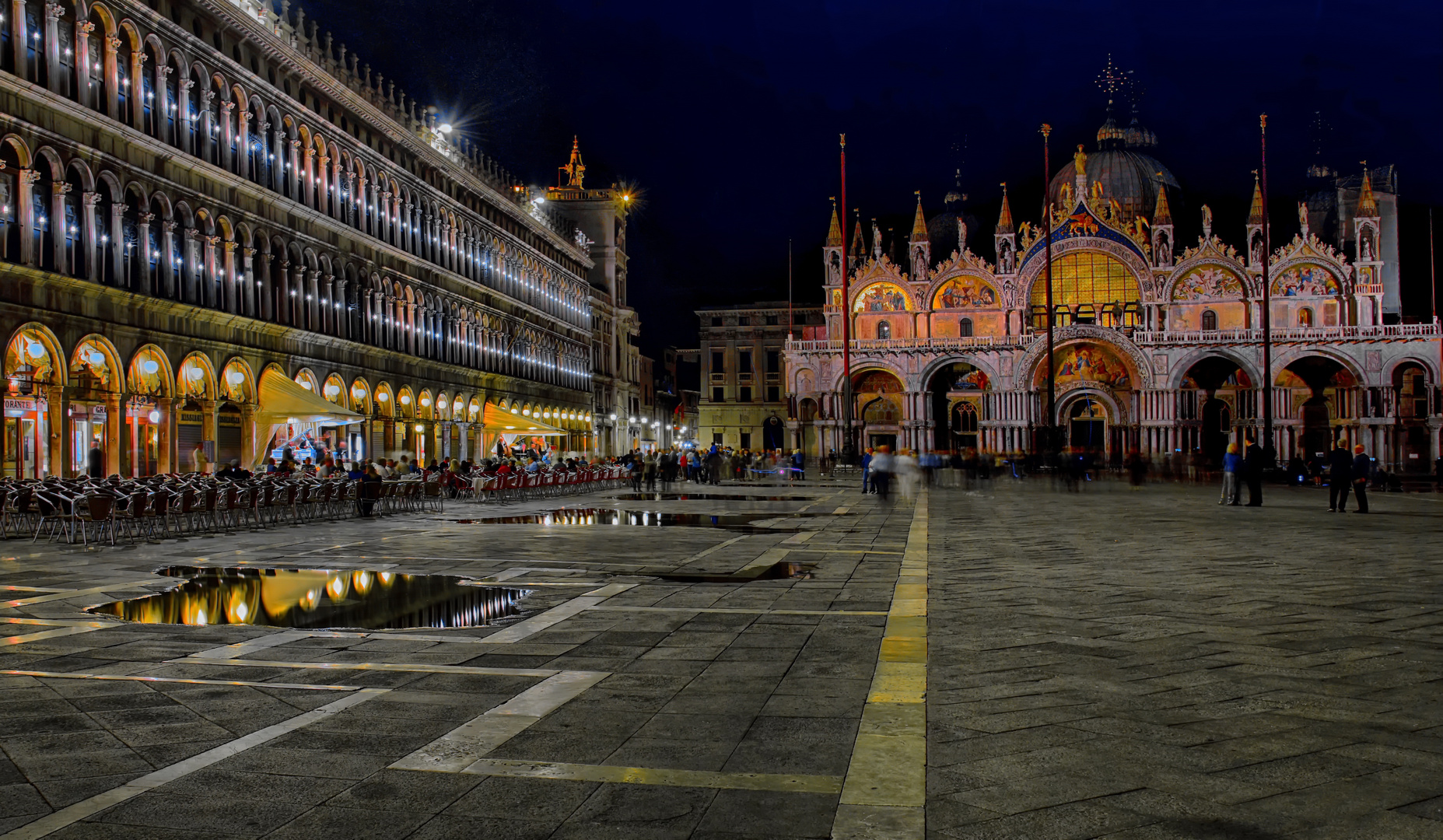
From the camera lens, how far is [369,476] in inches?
965

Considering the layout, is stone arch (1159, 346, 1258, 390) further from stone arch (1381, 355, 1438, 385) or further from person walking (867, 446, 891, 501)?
person walking (867, 446, 891, 501)

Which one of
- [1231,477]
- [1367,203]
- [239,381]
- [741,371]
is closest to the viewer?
[1231,477]

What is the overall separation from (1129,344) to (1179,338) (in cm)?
325

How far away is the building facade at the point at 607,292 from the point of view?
80.2 meters

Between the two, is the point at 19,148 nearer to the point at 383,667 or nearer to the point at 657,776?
the point at 383,667

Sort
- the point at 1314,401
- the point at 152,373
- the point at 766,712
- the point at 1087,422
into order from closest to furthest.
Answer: the point at 766,712 → the point at 152,373 → the point at 1314,401 → the point at 1087,422

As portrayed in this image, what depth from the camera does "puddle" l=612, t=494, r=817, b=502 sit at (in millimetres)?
31859

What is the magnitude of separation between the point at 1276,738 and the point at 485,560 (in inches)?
424

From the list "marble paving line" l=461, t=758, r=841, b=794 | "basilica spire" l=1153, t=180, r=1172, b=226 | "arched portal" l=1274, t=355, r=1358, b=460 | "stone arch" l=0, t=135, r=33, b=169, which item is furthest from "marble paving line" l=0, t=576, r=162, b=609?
"basilica spire" l=1153, t=180, r=1172, b=226

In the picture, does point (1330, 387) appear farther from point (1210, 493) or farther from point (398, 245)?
point (398, 245)

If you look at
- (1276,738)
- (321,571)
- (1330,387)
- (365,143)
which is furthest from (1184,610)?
(1330,387)

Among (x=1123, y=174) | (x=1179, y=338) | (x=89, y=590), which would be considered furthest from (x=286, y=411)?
(x=1123, y=174)

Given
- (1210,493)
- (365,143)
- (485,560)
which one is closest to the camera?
(485,560)

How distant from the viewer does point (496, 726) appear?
5.82 meters
